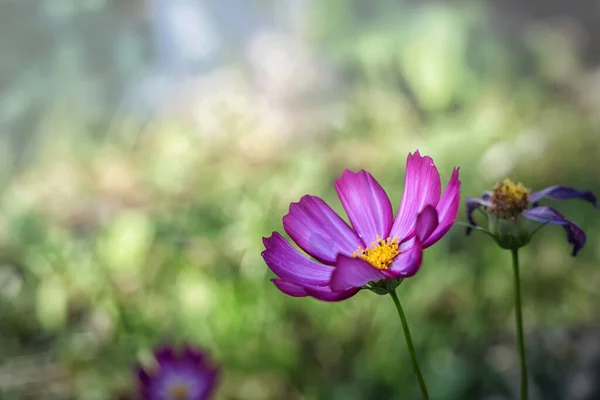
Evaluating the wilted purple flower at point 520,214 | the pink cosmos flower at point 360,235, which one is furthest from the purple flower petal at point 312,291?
the wilted purple flower at point 520,214

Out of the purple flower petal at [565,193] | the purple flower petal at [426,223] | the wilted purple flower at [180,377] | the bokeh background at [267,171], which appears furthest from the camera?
the bokeh background at [267,171]

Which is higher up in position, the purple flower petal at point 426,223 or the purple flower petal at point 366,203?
the purple flower petal at point 366,203

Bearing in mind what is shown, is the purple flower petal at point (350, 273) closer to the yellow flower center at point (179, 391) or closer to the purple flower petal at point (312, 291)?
the purple flower petal at point (312, 291)

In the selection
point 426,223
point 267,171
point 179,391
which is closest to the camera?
point 426,223

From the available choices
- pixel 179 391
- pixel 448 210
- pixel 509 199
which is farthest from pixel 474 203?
pixel 179 391

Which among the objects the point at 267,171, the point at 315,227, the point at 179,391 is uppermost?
the point at 267,171

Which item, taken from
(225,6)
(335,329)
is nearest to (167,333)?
(335,329)

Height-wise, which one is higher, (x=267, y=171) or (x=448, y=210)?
(x=267, y=171)

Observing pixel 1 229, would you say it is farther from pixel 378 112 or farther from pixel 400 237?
pixel 400 237

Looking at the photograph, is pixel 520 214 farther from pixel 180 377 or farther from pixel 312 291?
pixel 180 377
